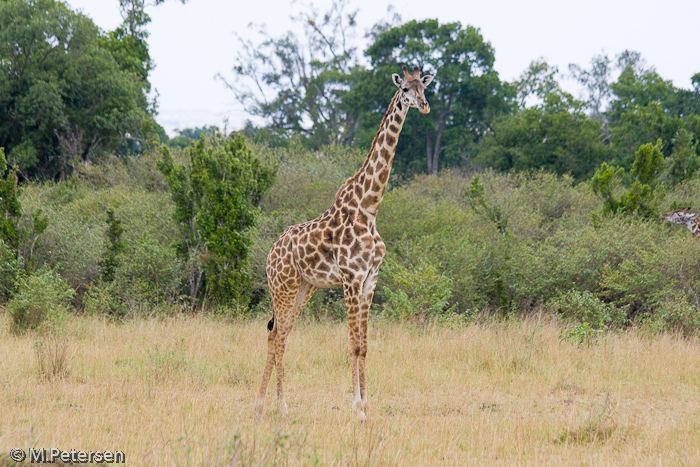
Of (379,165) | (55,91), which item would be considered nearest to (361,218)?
(379,165)

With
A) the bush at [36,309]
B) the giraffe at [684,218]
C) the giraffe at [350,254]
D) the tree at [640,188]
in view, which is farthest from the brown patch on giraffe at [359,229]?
the giraffe at [684,218]

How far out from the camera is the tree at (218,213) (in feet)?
39.6

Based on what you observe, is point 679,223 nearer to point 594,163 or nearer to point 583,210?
point 583,210

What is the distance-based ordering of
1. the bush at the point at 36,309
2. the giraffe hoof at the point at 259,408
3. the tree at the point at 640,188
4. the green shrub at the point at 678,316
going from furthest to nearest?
the tree at the point at 640,188, the green shrub at the point at 678,316, the bush at the point at 36,309, the giraffe hoof at the point at 259,408

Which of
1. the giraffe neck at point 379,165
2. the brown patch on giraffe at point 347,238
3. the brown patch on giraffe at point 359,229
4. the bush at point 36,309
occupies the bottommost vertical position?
A: the bush at point 36,309

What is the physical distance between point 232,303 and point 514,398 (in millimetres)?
6503

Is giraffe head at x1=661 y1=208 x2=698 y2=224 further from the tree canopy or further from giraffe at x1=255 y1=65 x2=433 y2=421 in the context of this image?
the tree canopy

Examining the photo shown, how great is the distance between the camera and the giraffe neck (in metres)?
6.35

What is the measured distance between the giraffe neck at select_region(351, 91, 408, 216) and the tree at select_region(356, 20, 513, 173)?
29307 millimetres

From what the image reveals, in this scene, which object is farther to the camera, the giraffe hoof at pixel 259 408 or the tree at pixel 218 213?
the tree at pixel 218 213

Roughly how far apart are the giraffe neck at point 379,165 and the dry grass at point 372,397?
210 cm

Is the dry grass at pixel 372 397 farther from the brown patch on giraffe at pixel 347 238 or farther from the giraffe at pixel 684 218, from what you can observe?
the giraffe at pixel 684 218

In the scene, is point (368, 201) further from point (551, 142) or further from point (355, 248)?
point (551, 142)

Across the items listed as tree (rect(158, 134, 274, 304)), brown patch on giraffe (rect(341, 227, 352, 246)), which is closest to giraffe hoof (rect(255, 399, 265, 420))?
brown patch on giraffe (rect(341, 227, 352, 246))
